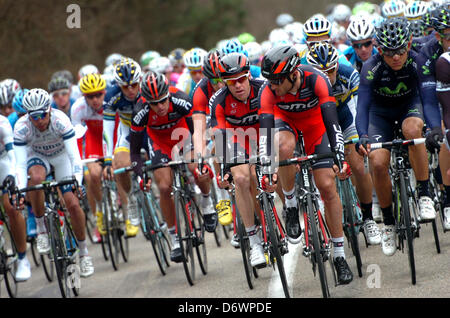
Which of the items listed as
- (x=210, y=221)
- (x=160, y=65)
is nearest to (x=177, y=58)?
(x=160, y=65)

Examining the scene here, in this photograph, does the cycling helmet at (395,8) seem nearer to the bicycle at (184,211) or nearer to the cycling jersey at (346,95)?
the cycling jersey at (346,95)

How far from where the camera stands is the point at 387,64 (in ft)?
26.2

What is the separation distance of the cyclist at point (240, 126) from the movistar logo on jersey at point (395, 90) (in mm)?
1275

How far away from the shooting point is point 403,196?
7469mm

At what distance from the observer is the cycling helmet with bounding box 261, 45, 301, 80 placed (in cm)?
725

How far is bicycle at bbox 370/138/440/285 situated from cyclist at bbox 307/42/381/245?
0.84 m

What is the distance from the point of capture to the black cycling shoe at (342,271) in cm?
A: 731

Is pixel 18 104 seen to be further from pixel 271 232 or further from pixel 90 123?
pixel 271 232

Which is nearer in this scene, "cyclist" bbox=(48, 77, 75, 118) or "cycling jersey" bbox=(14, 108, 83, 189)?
"cycling jersey" bbox=(14, 108, 83, 189)

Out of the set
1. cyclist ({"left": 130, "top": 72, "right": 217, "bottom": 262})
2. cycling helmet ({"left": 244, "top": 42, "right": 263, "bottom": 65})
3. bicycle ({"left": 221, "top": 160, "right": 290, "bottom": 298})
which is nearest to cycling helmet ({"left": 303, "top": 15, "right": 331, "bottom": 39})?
cyclist ({"left": 130, "top": 72, "right": 217, "bottom": 262})

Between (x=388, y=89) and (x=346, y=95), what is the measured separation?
0.80m

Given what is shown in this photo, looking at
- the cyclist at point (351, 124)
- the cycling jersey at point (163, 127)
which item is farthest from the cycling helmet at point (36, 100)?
the cyclist at point (351, 124)

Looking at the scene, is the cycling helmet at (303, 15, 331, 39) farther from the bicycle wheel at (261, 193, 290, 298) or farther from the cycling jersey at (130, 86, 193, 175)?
the bicycle wheel at (261, 193, 290, 298)
